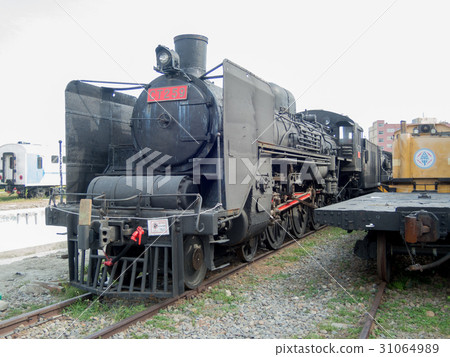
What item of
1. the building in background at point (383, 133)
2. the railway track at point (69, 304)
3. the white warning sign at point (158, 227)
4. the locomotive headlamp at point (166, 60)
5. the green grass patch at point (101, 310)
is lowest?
the green grass patch at point (101, 310)

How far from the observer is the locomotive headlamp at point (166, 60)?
5.51 m

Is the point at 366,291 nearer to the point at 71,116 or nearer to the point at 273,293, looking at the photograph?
the point at 273,293

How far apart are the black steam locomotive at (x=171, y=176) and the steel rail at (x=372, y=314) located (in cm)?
187

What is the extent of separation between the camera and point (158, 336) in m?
3.63

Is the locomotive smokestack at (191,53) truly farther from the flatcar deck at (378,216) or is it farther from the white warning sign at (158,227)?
the flatcar deck at (378,216)

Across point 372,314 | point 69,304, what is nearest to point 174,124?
point 69,304

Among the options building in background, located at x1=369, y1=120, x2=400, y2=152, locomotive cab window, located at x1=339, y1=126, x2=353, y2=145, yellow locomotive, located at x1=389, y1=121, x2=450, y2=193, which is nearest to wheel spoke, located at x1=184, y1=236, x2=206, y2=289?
yellow locomotive, located at x1=389, y1=121, x2=450, y2=193

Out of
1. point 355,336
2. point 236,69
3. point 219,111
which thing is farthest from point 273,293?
point 236,69

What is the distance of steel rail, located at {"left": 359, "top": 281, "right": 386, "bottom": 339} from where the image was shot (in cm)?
350

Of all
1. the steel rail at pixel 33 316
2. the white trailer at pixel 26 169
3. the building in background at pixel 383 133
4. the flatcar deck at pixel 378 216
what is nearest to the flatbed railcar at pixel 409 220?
the flatcar deck at pixel 378 216

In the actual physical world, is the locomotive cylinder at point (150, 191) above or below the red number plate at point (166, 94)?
below

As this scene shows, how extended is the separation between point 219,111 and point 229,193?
4.22 feet

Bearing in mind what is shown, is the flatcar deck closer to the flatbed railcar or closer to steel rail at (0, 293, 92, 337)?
the flatbed railcar

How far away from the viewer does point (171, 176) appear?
5.15 meters
